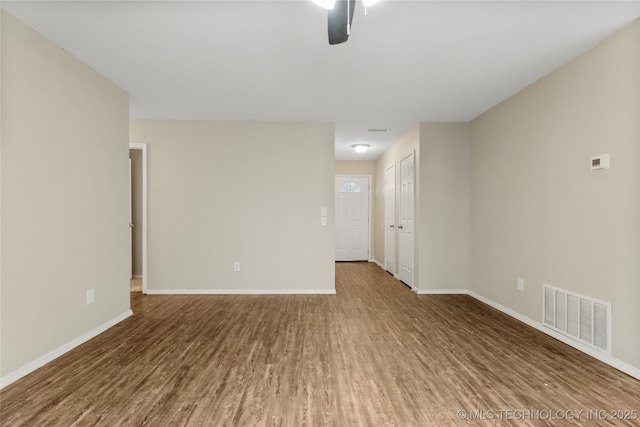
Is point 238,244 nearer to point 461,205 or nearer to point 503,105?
point 461,205

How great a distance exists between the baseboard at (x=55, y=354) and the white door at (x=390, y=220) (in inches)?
187

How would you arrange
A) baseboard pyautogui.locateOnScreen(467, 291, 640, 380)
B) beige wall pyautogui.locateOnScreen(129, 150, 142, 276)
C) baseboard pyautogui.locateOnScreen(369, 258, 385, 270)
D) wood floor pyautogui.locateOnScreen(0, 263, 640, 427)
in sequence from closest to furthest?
wood floor pyautogui.locateOnScreen(0, 263, 640, 427) → baseboard pyautogui.locateOnScreen(467, 291, 640, 380) → beige wall pyautogui.locateOnScreen(129, 150, 142, 276) → baseboard pyautogui.locateOnScreen(369, 258, 385, 270)

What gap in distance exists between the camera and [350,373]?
2.50m

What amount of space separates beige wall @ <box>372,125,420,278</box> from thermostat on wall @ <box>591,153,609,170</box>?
2.45 meters

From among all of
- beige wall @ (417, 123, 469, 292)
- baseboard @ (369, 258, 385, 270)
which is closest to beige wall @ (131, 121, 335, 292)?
beige wall @ (417, 123, 469, 292)

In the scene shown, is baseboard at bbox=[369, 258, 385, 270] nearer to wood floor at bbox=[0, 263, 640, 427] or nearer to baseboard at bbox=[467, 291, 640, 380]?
baseboard at bbox=[467, 291, 640, 380]

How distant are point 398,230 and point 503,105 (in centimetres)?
285

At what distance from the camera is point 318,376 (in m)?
2.45

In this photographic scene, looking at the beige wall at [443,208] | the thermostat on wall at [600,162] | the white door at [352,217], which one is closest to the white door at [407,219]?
the beige wall at [443,208]

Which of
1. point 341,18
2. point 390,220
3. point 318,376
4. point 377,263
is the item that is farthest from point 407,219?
point 341,18

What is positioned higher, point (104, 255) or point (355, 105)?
point (355, 105)

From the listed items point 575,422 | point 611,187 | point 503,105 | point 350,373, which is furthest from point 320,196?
point 575,422

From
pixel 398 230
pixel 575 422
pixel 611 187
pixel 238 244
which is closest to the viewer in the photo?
pixel 575 422

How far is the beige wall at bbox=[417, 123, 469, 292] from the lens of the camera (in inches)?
201
